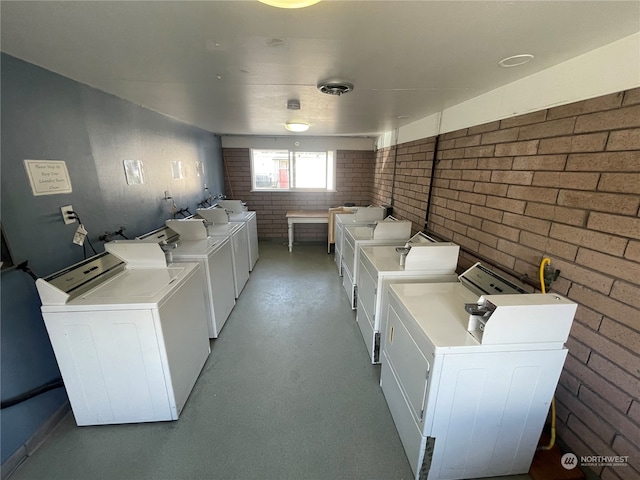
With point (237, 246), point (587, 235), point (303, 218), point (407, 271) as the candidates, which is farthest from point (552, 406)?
point (303, 218)

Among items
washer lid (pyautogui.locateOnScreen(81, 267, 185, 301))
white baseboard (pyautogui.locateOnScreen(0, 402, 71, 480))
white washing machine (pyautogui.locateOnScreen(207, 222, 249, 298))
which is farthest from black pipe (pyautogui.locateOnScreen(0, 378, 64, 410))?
white washing machine (pyautogui.locateOnScreen(207, 222, 249, 298))

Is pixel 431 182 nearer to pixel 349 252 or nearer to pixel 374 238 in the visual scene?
pixel 374 238

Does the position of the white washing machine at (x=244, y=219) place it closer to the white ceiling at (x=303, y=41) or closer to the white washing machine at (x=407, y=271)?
the white ceiling at (x=303, y=41)

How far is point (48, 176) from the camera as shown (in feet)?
5.49

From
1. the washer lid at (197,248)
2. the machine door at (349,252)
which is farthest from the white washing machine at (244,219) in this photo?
the machine door at (349,252)

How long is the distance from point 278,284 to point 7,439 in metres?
2.69

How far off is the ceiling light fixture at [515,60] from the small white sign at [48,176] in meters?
2.80

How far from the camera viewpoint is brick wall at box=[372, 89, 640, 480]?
1.22 meters

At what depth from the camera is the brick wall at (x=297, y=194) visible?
220 inches

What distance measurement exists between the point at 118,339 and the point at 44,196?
1.01 metres

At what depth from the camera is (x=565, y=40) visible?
4.09 feet

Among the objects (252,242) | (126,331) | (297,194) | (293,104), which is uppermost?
(293,104)

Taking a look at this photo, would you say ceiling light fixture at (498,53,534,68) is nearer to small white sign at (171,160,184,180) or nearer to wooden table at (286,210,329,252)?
small white sign at (171,160,184,180)

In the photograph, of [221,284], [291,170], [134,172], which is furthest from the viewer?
[291,170]
